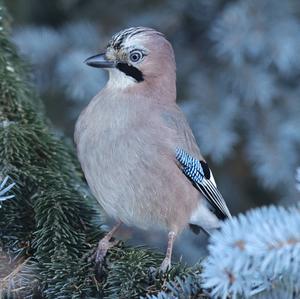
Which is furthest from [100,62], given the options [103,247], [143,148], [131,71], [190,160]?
[103,247]

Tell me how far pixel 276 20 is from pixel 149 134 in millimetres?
1065

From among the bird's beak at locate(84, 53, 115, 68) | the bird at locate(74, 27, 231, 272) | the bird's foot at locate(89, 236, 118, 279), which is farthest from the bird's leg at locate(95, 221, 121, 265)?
the bird's beak at locate(84, 53, 115, 68)

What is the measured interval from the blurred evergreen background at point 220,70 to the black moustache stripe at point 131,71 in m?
0.55

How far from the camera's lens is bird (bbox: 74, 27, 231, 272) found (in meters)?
2.72

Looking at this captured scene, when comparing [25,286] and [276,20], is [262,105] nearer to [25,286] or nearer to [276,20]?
[276,20]

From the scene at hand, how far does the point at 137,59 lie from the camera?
2.97 m

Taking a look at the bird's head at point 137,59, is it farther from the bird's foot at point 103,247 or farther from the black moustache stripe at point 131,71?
the bird's foot at point 103,247

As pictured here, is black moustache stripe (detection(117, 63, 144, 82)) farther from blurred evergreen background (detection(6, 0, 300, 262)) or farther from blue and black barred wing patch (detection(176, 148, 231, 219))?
blurred evergreen background (detection(6, 0, 300, 262))

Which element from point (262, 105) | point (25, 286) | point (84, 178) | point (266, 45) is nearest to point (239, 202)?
point (262, 105)

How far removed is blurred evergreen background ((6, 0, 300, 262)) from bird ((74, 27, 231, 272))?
0.45 m

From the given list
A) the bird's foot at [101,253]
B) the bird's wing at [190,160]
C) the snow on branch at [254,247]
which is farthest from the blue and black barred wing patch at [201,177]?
the snow on branch at [254,247]

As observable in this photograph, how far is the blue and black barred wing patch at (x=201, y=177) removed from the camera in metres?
2.90

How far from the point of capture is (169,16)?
12.6ft

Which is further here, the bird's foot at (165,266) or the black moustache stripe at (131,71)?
the black moustache stripe at (131,71)
